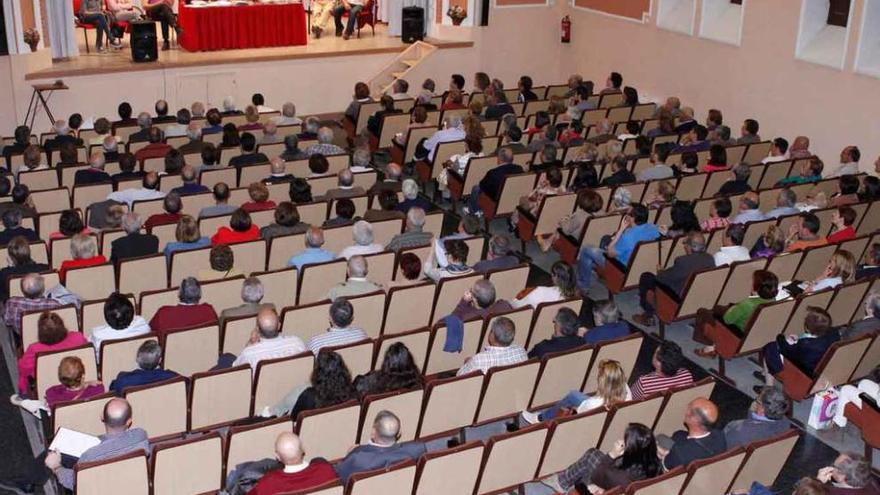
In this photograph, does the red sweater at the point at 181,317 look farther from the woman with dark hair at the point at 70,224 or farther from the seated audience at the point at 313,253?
the woman with dark hair at the point at 70,224

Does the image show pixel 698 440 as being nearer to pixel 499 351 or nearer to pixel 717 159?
pixel 499 351

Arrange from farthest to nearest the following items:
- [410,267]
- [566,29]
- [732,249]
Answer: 1. [566,29]
2. [732,249]
3. [410,267]

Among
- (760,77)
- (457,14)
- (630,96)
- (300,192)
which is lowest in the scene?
(300,192)

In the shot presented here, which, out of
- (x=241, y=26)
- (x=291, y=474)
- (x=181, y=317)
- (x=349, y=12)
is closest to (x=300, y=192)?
(x=181, y=317)

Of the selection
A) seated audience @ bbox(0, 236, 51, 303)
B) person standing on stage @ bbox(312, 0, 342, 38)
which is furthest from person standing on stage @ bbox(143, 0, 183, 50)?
seated audience @ bbox(0, 236, 51, 303)

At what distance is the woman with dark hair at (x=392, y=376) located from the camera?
6484mm

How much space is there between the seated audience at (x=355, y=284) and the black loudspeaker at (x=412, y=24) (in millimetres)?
11615

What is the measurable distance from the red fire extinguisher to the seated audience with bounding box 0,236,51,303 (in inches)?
517

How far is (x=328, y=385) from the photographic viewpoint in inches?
248

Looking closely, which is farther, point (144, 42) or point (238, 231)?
point (144, 42)

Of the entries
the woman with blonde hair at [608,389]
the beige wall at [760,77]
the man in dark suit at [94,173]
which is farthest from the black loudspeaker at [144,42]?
the woman with blonde hair at [608,389]

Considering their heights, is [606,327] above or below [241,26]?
below

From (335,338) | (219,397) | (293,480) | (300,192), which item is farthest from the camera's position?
(300,192)

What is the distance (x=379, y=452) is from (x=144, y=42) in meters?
12.7
